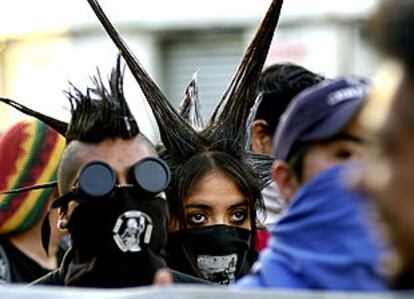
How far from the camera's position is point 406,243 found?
218 cm

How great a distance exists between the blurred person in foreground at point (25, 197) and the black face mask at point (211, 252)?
3.36ft

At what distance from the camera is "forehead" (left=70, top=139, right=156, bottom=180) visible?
3789 millimetres

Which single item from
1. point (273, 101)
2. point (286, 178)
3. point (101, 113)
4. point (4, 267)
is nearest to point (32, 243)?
point (4, 267)

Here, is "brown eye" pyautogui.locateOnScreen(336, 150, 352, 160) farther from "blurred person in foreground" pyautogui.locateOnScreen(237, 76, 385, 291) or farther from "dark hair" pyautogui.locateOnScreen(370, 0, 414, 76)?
"dark hair" pyautogui.locateOnScreen(370, 0, 414, 76)

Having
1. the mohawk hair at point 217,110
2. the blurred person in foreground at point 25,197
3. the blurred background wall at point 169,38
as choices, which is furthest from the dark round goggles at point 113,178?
the blurred background wall at point 169,38

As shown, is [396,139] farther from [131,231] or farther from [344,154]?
[131,231]

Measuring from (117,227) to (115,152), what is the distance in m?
0.23

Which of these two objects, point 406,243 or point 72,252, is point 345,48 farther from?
point 406,243

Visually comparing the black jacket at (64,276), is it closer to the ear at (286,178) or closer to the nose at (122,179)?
the nose at (122,179)

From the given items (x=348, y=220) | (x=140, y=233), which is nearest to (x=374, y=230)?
(x=348, y=220)

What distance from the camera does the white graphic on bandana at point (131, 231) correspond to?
3.68 meters

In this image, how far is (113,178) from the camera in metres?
3.68

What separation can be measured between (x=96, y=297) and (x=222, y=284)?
1.68 meters

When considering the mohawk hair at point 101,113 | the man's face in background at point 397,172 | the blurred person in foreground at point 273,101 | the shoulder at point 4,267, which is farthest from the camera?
the blurred person in foreground at point 273,101
